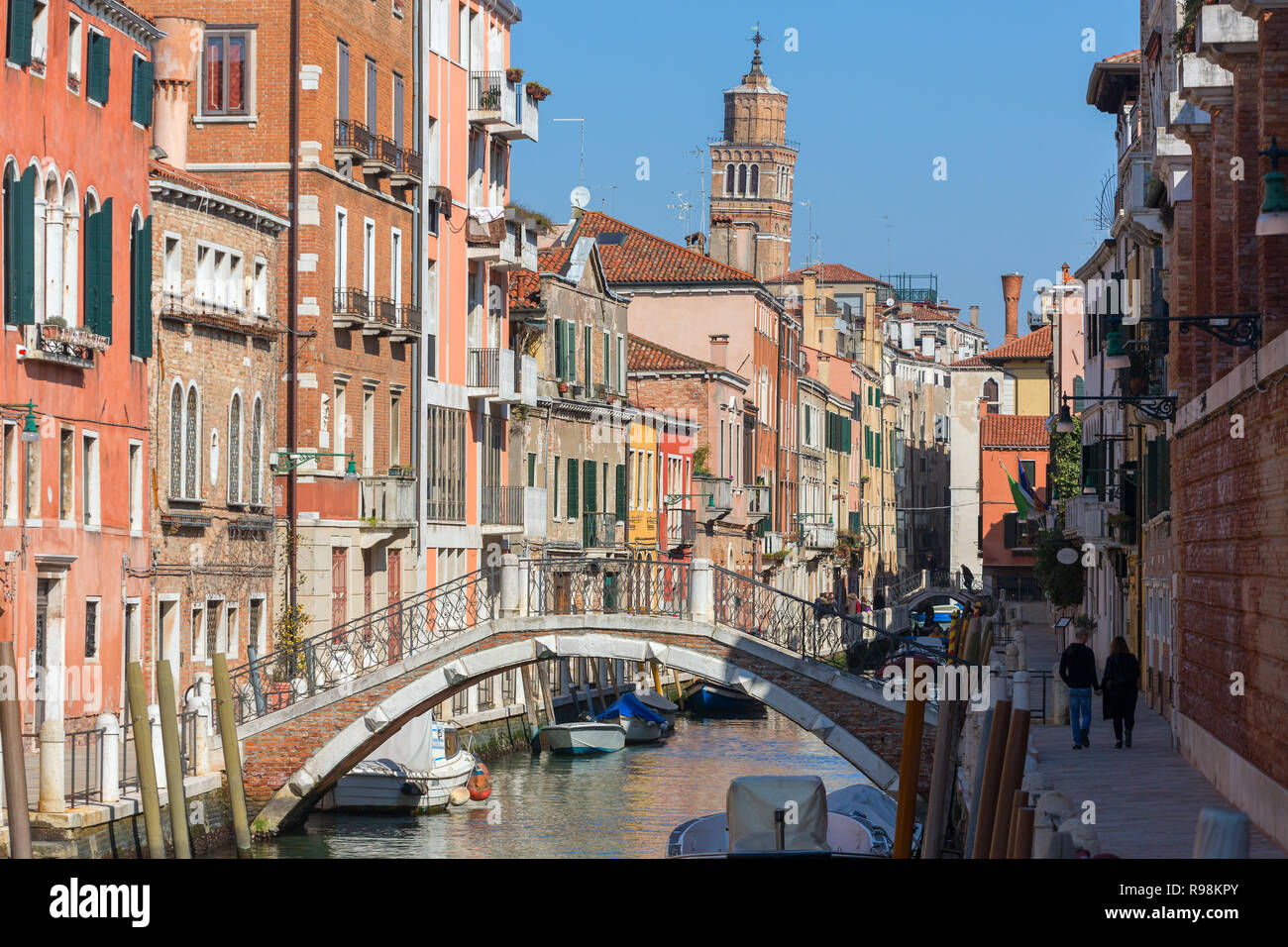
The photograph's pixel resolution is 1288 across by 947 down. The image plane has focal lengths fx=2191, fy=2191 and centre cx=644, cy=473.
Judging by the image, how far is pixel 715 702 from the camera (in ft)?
148

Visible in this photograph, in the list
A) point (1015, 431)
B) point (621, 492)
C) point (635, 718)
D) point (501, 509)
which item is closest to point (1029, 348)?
point (1015, 431)

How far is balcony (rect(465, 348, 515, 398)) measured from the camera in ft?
109

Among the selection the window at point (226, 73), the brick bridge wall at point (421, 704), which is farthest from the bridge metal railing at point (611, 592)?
the window at point (226, 73)

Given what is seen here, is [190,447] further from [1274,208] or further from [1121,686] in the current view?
[1274,208]

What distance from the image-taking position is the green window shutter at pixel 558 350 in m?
38.1

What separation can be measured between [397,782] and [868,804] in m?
6.14

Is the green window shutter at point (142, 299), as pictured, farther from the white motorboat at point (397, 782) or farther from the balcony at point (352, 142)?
the white motorboat at point (397, 782)

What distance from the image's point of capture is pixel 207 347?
79.3 ft

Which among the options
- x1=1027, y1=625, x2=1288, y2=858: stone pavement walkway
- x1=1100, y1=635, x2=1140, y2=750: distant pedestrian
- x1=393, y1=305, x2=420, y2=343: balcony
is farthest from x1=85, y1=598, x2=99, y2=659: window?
x1=1100, y1=635, x2=1140, y2=750: distant pedestrian

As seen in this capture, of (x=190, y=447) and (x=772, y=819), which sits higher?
(x=190, y=447)

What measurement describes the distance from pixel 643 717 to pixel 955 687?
19.0 metres

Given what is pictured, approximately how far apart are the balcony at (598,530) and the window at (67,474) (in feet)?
61.9

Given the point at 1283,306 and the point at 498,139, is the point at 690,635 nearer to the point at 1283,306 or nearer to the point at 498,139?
the point at 1283,306
